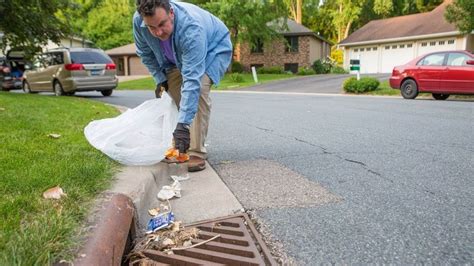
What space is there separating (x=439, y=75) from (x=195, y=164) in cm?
1068

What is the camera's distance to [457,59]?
1196 cm

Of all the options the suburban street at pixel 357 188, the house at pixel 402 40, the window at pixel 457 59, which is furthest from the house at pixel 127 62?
the suburban street at pixel 357 188

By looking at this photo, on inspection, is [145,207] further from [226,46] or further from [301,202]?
[226,46]

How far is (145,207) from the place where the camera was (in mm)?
2684

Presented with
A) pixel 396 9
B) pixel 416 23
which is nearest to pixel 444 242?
pixel 416 23

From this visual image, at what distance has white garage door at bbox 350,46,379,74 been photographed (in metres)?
33.4

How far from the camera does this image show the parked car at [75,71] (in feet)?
42.0

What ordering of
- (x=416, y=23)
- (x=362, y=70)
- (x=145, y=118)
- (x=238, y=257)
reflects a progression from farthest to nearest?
1. (x=362, y=70)
2. (x=416, y=23)
3. (x=145, y=118)
4. (x=238, y=257)

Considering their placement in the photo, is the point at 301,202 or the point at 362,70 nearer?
the point at 301,202

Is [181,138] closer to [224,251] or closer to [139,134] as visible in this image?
[139,134]

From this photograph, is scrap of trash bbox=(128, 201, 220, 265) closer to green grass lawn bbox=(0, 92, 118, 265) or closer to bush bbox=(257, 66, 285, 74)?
green grass lawn bbox=(0, 92, 118, 265)

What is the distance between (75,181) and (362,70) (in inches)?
1349

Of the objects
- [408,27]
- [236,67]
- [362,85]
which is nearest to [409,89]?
[362,85]

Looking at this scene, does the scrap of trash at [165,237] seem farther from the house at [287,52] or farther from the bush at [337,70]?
the house at [287,52]
